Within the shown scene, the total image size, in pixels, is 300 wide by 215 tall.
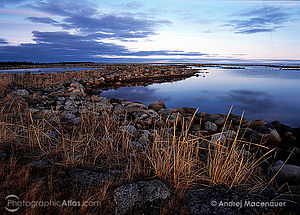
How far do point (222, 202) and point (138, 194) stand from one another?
109cm

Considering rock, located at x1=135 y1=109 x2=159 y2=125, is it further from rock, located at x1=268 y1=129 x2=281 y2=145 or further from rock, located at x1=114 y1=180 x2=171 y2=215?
rock, located at x1=114 y1=180 x2=171 y2=215

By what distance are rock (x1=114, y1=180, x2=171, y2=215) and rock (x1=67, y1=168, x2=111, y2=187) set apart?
1.18 ft

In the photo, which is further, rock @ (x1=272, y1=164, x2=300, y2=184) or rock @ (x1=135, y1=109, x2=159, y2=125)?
rock @ (x1=135, y1=109, x2=159, y2=125)

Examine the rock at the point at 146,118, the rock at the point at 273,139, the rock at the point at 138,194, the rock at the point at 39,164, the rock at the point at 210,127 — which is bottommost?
the rock at the point at 273,139

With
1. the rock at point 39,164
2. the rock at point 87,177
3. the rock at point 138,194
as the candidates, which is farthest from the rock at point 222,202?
the rock at point 39,164

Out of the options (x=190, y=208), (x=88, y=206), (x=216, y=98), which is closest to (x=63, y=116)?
(x=88, y=206)

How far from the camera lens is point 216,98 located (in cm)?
1407

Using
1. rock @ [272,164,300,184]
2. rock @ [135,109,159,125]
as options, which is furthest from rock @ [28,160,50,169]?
rock @ [272,164,300,184]

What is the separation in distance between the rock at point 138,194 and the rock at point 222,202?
0.37 meters

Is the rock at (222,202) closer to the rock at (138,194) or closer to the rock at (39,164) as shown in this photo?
the rock at (138,194)

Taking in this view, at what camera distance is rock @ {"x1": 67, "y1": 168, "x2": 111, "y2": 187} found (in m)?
2.53

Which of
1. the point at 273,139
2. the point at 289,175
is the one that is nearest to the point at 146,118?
the point at 273,139

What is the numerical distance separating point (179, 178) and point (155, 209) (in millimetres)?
644

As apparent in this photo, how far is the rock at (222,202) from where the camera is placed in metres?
2.18
